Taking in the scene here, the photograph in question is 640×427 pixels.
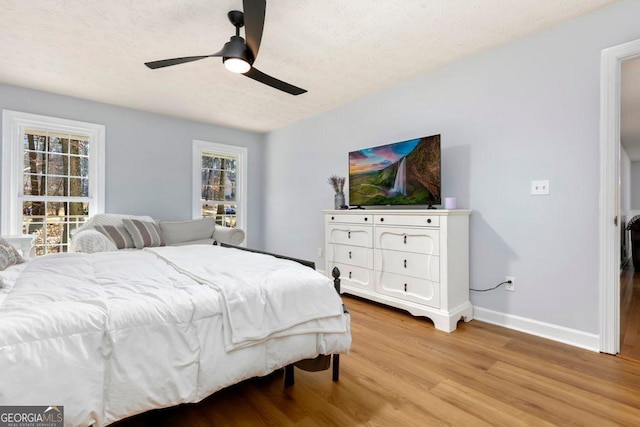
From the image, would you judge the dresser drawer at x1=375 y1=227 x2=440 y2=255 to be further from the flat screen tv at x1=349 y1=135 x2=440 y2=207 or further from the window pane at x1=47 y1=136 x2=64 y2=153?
the window pane at x1=47 y1=136 x2=64 y2=153

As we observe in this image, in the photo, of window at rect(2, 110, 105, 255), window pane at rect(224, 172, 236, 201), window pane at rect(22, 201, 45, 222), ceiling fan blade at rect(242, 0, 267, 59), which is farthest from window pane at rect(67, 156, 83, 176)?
ceiling fan blade at rect(242, 0, 267, 59)

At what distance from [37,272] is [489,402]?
247 cm

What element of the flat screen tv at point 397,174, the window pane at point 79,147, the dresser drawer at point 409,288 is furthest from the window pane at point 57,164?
the dresser drawer at point 409,288

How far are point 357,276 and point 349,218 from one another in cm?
63

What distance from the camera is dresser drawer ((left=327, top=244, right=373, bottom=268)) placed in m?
3.11

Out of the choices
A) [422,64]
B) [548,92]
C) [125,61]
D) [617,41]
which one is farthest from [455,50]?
[125,61]

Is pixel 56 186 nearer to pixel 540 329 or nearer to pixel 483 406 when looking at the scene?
pixel 483 406

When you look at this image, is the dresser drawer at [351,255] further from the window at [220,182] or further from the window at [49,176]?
the window at [49,176]

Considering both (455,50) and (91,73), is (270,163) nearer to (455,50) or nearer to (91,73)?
(91,73)

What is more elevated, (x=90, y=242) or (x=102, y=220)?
(x=102, y=220)

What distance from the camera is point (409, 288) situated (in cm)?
275

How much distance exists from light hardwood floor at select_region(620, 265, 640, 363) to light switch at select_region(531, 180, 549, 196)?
1195mm

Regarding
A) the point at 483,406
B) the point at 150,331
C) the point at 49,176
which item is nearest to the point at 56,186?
the point at 49,176

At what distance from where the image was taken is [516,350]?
212 centimetres
